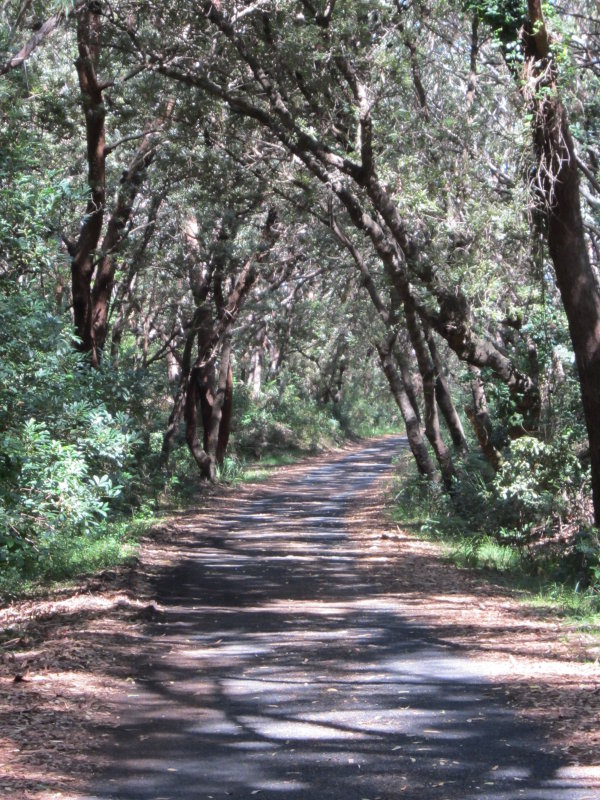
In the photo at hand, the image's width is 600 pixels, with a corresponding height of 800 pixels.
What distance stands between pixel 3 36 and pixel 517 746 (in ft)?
33.0

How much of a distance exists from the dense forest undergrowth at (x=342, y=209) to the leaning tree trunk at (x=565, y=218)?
2 centimetres

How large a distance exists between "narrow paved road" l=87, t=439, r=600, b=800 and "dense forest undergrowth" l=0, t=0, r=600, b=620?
6.88ft

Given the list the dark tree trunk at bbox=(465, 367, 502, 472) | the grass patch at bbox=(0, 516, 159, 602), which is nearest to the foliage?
the grass patch at bbox=(0, 516, 159, 602)

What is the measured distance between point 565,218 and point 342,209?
10474mm

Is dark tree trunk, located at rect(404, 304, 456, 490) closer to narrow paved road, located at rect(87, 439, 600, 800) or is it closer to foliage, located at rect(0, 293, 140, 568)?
narrow paved road, located at rect(87, 439, 600, 800)

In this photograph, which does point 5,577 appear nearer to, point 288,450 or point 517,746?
point 517,746

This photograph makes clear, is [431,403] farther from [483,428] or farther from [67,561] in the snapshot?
[67,561]

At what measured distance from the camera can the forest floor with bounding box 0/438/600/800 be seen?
584cm

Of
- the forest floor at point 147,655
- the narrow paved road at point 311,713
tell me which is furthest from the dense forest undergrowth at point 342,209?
the narrow paved road at point 311,713

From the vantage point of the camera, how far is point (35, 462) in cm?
985

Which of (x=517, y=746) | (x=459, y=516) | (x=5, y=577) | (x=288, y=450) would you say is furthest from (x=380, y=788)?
(x=288, y=450)

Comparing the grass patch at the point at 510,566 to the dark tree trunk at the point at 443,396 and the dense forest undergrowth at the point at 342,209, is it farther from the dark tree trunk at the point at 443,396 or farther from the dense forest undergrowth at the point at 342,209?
the dark tree trunk at the point at 443,396

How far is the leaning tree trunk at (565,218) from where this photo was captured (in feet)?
34.0

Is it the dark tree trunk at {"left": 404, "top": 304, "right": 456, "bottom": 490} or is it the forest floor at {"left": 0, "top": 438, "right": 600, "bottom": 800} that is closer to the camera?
the forest floor at {"left": 0, "top": 438, "right": 600, "bottom": 800}
